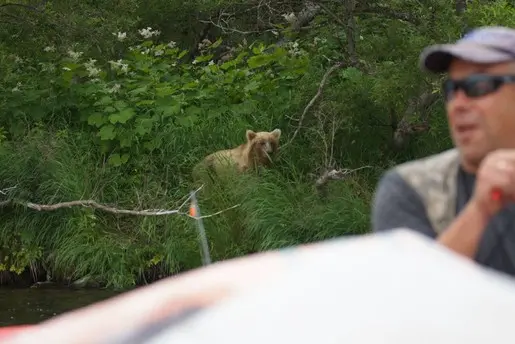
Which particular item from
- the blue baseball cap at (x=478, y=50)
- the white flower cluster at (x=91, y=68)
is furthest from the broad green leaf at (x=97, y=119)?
the blue baseball cap at (x=478, y=50)

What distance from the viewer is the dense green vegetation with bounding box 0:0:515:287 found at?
9.36m

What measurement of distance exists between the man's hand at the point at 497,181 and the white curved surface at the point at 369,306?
1.66ft

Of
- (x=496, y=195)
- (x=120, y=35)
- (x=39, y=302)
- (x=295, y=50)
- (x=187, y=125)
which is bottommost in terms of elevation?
(x=39, y=302)

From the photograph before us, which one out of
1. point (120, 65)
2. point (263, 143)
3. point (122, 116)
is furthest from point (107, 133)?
point (263, 143)

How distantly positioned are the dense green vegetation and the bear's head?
22cm

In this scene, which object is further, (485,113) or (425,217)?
(425,217)

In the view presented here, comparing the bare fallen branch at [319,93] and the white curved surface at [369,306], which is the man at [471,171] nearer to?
the white curved surface at [369,306]

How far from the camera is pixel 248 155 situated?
32.6ft

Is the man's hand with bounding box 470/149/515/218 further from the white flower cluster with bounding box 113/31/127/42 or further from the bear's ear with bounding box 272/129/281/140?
the white flower cluster with bounding box 113/31/127/42

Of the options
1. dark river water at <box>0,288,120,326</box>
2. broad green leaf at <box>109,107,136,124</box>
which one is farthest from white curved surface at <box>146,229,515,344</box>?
broad green leaf at <box>109,107,136,124</box>

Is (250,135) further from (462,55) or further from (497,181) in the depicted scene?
(497,181)

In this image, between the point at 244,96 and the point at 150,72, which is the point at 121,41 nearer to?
the point at 150,72

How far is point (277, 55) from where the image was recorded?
11.2m

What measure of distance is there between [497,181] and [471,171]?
1.10 ft
